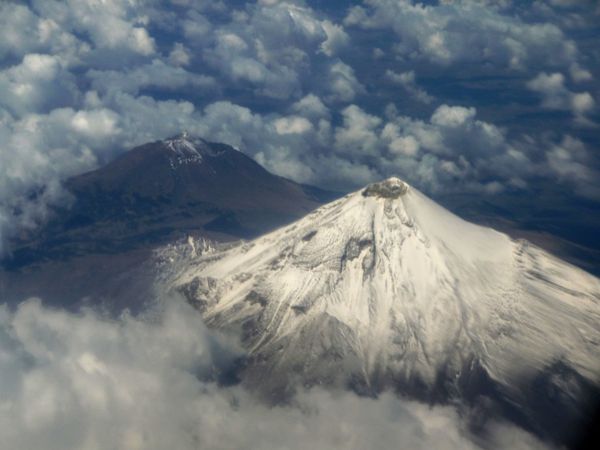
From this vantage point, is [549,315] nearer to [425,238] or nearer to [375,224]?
[425,238]

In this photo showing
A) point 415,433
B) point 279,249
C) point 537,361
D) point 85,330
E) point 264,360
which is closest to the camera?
point 415,433

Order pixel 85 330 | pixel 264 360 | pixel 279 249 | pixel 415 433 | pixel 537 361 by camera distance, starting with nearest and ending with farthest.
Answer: pixel 415 433
pixel 537 361
pixel 264 360
pixel 279 249
pixel 85 330

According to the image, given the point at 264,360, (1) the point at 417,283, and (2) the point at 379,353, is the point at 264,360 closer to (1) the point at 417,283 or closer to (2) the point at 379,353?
(2) the point at 379,353

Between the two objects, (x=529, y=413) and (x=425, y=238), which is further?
(x=425, y=238)

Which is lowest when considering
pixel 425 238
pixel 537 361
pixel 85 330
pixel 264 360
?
pixel 85 330

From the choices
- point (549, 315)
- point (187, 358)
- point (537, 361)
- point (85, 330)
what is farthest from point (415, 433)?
point (85, 330)

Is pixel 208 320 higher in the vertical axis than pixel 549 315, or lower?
lower
